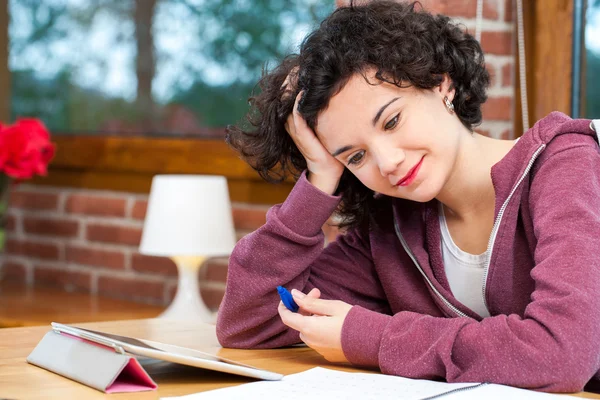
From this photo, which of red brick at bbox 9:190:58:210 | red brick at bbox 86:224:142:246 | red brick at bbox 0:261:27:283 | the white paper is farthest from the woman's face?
red brick at bbox 0:261:27:283

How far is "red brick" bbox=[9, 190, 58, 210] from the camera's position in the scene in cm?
294

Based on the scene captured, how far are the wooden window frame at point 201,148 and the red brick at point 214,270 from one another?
189 mm

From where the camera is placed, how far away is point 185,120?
261 cm

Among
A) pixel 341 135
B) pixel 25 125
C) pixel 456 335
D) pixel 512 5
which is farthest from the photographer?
pixel 25 125

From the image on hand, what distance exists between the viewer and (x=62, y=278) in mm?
2906

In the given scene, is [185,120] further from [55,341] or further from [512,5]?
[55,341]

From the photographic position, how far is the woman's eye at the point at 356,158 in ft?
4.12

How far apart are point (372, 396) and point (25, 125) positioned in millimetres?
1837

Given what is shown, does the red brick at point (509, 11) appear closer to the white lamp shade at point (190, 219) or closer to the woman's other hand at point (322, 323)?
the white lamp shade at point (190, 219)

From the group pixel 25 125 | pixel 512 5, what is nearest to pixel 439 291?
pixel 512 5

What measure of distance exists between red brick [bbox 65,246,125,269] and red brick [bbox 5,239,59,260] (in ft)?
0.24

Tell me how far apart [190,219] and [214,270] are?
0.38 m

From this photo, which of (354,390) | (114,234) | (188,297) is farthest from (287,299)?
(114,234)

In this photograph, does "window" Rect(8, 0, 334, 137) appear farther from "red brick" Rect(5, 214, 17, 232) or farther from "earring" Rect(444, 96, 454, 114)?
"earring" Rect(444, 96, 454, 114)
